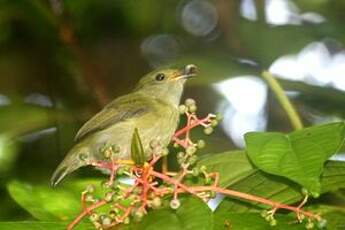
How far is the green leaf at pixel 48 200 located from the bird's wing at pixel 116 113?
2.60 ft

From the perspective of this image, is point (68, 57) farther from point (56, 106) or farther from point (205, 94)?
point (205, 94)

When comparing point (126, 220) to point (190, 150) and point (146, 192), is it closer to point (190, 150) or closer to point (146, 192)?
point (146, 192)

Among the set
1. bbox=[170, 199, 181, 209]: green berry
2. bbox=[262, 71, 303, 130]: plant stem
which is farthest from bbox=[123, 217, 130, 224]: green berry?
bbox=[262, 71, 303, 130]: plant stem

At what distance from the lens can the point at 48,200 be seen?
10.6 ft

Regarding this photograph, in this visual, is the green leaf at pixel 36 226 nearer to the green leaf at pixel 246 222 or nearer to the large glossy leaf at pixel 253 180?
the green leaf at pixel 246 222

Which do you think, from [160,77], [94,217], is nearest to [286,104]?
[94,217]

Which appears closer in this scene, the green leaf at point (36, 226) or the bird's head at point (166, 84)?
the green leaf at point (36, 226)

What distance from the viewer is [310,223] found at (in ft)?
8.24

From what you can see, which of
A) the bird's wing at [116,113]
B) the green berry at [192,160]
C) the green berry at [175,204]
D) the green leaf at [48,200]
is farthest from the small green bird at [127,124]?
the green berry at [175,204]

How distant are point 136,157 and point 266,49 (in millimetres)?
2073

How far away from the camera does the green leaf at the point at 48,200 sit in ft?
10.3

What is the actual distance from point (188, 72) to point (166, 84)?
10.0 inches

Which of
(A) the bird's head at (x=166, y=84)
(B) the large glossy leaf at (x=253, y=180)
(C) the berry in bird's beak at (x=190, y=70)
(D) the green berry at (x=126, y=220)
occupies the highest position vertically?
(D) the green berry at (x=126, y=220)

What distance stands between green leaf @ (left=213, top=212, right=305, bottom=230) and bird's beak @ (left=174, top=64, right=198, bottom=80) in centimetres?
201
